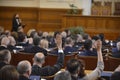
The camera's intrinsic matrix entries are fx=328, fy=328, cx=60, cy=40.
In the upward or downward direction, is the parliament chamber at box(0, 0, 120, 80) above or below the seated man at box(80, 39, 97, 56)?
above

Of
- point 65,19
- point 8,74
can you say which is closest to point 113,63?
point 8,74

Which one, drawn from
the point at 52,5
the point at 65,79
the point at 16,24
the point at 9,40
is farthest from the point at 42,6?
the point at 65,79

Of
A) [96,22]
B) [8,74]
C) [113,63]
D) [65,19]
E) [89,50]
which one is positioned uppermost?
[65,19]

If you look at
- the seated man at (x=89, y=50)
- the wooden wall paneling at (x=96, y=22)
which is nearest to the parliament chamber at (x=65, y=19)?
the wooden wall paneling at (x=96, y=22)

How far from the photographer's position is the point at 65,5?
1869 cm

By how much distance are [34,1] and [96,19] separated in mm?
4257

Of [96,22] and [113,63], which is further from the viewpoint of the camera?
[96,22]

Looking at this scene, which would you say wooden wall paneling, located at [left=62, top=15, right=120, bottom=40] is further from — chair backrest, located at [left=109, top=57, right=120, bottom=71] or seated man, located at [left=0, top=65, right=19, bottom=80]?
seated man, located at [left=0, top=65, right=19, bottom=80]

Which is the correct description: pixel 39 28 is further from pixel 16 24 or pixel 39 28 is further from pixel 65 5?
pixel 16 24

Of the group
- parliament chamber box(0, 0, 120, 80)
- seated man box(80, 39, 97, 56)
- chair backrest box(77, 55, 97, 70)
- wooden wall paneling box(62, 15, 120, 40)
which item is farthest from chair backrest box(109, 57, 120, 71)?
wooden wall paneling box(62, 15, 120, 40)

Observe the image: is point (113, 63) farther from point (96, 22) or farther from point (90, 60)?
point (96, 22)

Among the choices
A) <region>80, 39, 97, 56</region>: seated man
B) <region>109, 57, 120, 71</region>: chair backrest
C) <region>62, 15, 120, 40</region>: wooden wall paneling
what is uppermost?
<region>62, 15, 120, 40</region>: wooden wall paneling

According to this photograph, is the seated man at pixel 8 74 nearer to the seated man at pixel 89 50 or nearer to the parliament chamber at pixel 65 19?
the seated man at pixel 89 50

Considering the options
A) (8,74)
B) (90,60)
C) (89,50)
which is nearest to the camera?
(8,74)
